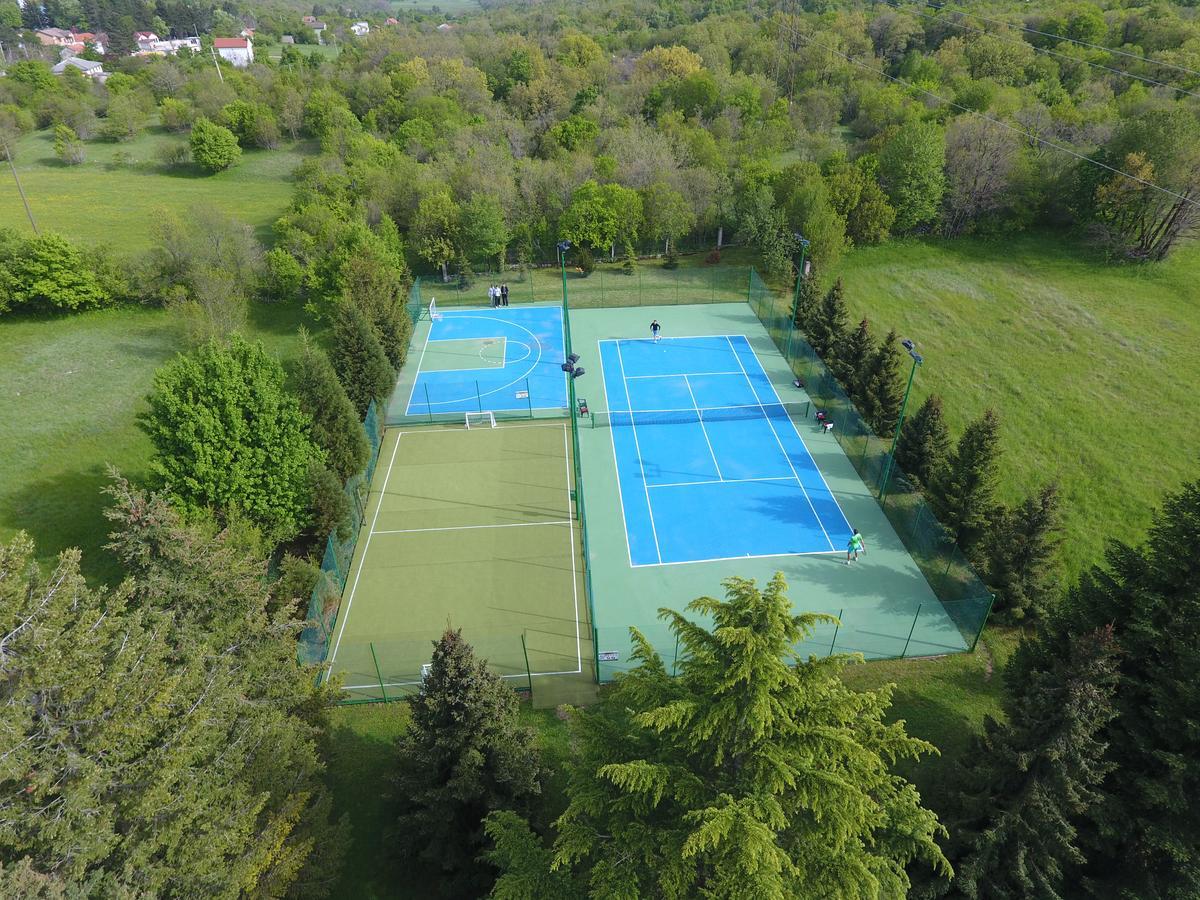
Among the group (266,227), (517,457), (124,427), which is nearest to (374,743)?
(517,457)

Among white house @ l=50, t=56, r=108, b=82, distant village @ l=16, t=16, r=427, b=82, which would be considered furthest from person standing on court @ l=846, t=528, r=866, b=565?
white house @ l=50, t=56, r=108, b=82

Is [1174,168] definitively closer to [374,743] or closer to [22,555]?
[374,743]


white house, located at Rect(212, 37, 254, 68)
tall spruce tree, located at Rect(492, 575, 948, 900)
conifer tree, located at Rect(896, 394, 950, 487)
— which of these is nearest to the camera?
tall spruce tree, located at Rect(492, 575, 948, 900)

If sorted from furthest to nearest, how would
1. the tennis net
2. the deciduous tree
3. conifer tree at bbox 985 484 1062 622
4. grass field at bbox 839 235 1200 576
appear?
the tennis net
grass field at bbox 839 235 1200 576
the deciduous tree
conifer tree at bbox 985 484 1062 622

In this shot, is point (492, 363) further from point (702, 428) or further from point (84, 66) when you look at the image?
point (84, 66)

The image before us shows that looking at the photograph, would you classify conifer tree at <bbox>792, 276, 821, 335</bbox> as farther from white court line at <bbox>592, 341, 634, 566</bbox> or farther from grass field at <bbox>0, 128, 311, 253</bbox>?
grass field at <bbox>0, 128, 311, 253</bbox>

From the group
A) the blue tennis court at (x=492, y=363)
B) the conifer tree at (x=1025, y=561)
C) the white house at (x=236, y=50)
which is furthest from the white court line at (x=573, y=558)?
the white house at (x=236, y=50)

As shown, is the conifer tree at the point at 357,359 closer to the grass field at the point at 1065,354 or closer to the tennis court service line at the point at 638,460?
the tennis court service line at the point at 638,460
